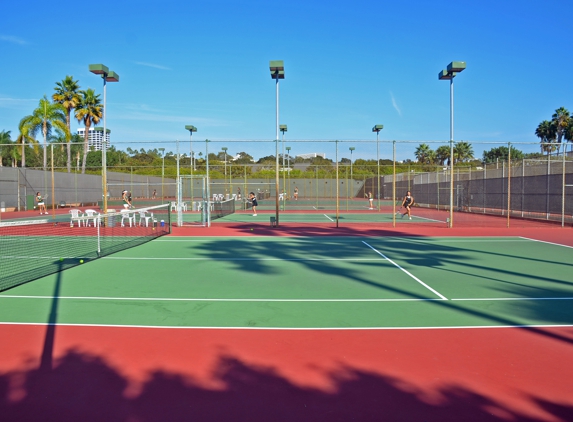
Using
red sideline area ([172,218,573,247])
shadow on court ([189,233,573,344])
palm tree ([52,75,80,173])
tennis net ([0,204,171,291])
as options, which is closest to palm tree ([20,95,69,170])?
palm tree ([52,75,80,173])

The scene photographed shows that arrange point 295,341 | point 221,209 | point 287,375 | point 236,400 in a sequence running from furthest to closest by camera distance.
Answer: point 221,209 → point 295,341 → point 287,375 → point 236,400

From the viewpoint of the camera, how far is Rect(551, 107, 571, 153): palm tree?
59.0 m

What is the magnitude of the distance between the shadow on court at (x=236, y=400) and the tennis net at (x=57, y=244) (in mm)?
4200

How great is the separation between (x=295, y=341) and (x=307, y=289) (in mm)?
2994

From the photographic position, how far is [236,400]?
423 cm

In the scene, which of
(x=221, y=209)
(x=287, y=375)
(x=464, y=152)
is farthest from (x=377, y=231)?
(x=464, y=152)

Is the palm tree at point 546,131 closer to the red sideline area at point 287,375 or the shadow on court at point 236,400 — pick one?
the red sideline area at point 287,375

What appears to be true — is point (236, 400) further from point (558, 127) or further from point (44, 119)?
point (558, 127)

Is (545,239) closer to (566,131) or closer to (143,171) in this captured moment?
(143,171)

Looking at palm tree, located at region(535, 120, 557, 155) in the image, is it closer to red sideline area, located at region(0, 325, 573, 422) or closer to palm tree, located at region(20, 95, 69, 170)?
palm tree, located at region(20, 95, 69, 170)

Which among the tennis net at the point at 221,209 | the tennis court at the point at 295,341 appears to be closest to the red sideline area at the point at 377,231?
the tennis net at the point at 221,209

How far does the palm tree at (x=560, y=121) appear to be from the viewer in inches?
2324

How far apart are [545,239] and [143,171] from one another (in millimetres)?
43837

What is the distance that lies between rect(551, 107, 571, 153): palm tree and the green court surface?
176ft
